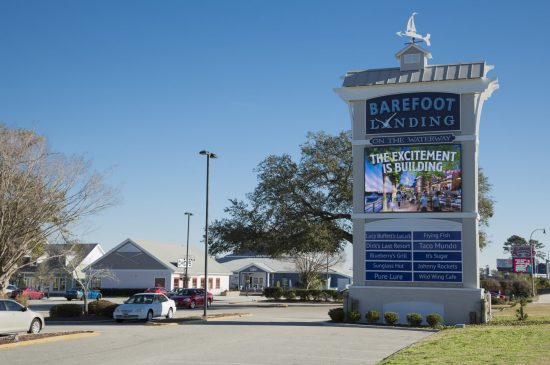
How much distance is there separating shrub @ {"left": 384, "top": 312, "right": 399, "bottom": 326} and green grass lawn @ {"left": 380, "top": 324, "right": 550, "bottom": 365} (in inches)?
310

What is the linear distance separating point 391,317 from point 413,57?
42.4 ft

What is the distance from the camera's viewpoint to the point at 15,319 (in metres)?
21.7

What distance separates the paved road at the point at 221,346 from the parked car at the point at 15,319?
2.35 metres

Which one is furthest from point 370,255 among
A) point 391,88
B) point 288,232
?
point 288,232

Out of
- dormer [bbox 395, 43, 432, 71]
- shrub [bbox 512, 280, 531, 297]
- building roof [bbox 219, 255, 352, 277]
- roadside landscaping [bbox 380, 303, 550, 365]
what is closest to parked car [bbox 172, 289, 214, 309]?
dormer [bbox 395, 43, 432, 71]

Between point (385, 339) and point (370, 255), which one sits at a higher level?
point (370, 255)

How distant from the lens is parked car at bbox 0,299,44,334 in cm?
2128

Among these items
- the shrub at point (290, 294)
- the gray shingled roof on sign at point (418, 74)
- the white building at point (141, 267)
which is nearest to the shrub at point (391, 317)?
the gray shingled roof on sign at point (418, 74)

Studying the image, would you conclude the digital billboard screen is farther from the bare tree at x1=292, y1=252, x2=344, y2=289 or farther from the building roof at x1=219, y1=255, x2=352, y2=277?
the building roof at x1=219, y1=255, x2=352, y2=277

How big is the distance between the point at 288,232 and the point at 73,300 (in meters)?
23.4

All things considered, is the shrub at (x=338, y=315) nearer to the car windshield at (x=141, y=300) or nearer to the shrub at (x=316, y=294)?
the car windshield at (x=141, y=300)

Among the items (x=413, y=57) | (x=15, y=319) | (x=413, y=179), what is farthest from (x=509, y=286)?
(x=15, y=319)

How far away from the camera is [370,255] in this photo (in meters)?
Result: 30.9

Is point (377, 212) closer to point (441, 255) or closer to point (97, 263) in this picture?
point (441, 255)
